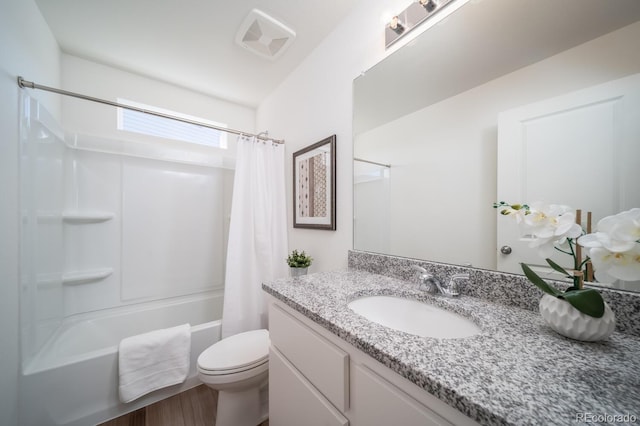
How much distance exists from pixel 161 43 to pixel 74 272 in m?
1.82

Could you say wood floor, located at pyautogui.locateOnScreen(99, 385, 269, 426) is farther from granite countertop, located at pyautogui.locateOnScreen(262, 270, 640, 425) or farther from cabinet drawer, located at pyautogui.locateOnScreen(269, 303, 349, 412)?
granite countertop, located at pyautogui.locateOnScreen(262, 270, 640, 425)

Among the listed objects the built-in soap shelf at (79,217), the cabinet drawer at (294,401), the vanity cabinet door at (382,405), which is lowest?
the cabinet drawer at (294,401)

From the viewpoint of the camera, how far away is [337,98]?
144cm

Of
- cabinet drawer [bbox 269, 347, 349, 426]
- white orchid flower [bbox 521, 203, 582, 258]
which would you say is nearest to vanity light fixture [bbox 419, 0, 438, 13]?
white orchid flower [bbox 521, 203, 582, 258]

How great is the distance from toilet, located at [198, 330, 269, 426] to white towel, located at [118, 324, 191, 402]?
0.33 meters

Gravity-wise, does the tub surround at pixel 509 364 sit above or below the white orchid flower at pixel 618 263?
below

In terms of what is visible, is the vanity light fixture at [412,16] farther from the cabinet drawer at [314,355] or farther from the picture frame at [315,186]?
the cabinet drawer at [314,355]

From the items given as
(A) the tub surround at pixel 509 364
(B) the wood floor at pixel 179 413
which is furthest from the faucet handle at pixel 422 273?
(B) the wood floor at pixel 179 413

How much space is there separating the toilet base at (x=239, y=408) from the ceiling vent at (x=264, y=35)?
7.08ft

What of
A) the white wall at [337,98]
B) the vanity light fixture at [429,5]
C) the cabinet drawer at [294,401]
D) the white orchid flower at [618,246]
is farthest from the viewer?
the white wall at [337,98]

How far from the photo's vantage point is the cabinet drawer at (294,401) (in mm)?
651

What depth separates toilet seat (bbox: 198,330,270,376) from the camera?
1.09 meters

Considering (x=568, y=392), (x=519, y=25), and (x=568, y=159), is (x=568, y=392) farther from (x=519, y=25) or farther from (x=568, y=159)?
(x=519, y=25)

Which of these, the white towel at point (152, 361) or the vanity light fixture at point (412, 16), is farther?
the white towel at point (152, 361)
